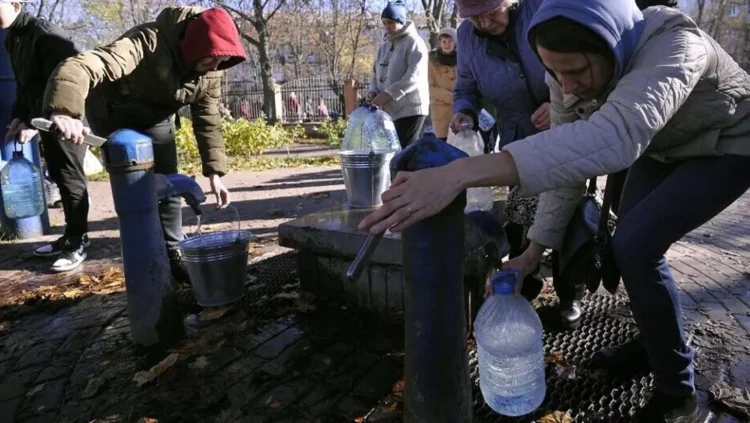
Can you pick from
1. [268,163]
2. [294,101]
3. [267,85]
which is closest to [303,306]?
[268,163]

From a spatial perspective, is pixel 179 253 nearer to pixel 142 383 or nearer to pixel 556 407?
pixel 142 383

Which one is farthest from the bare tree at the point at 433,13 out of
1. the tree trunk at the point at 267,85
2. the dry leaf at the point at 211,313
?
the dry leaf at the point at 211,313

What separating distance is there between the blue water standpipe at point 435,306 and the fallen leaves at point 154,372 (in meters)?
1.30

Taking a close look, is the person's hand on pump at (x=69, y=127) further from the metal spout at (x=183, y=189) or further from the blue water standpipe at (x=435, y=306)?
the blue water standpipe at (x=435, y=306)

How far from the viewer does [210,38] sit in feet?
9.87

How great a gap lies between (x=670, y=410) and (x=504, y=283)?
33.0 inches

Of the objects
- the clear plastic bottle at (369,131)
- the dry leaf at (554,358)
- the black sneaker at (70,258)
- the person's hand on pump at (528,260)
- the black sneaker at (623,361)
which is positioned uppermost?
the clear plastic bottle at (369,131)

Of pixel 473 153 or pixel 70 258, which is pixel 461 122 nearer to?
pixel 473 153

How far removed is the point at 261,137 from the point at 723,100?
36.7 ft

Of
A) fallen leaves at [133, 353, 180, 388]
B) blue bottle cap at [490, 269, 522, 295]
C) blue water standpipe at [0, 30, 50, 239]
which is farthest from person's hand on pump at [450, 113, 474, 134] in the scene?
blue water standpipe at [0, 30, 50, 239]

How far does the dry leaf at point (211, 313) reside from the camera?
3.09m

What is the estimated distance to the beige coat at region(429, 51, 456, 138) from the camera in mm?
6254

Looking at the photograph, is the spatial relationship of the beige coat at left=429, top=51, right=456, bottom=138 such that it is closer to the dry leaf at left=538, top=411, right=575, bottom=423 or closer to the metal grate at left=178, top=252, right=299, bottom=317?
the metal grate at left=178, top=252, right=299, bottom=317

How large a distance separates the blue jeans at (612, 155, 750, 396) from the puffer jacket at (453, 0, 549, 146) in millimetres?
1055
